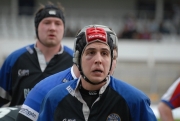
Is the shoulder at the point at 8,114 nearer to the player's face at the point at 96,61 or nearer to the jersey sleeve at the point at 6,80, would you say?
the player's face at the point at 96,61

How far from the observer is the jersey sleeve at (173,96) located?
21.0ft

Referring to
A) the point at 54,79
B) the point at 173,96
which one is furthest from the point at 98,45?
the point at 173,96

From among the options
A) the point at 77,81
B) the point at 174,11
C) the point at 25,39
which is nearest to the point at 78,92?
the point at 77,81

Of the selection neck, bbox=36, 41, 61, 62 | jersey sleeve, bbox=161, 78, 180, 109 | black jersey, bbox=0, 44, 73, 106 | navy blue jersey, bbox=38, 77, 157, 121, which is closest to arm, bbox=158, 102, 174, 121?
jersey sleeve, bbox=161, 78, 180, 109

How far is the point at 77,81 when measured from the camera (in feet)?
14.8

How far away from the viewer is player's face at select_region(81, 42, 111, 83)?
14.0ft

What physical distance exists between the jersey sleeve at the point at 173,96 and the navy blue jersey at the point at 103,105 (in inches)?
80.9

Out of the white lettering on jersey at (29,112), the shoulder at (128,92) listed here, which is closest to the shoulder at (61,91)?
the shoulder at (128,92)

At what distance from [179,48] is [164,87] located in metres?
5.54

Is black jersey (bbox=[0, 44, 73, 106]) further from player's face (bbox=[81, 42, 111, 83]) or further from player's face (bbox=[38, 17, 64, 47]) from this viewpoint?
player's face (bbox=[81, 42, 111, 83])

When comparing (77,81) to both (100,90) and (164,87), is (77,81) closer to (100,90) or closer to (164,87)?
(100,90)

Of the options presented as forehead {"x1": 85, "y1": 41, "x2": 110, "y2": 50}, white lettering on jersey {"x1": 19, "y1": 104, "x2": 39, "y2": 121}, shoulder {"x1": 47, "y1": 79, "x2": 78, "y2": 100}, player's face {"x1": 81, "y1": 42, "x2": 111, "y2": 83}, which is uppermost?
forehead {"x1": 85, "y1": 41, "x2": 110, "y2": 50}

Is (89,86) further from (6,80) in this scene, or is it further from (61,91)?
(6,80)

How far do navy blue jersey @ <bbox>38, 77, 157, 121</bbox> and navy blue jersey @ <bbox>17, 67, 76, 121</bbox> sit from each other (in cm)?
55
